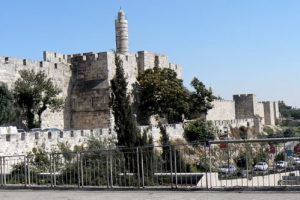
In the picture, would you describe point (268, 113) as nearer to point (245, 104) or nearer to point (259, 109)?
point (259, 109)

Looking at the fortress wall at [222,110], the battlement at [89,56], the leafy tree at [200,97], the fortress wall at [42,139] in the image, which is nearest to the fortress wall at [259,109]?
the fortress wall at [222,110]

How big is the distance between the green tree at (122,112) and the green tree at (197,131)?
53.9ft

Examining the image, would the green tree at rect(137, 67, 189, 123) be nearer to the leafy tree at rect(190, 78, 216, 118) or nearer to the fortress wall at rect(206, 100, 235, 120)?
the leafy tree at rect(190, 78, 216, 118)

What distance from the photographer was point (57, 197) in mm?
8914

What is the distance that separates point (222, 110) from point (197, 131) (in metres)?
17.3

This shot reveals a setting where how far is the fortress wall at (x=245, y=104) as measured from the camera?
5403 centimetres

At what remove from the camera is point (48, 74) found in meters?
28.4

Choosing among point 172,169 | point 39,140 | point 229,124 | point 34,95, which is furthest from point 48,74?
point 172,169

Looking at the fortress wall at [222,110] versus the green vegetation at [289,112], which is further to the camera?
the green vegetation at [289,112]

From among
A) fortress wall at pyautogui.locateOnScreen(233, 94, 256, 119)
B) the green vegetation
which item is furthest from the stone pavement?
the green vegetation

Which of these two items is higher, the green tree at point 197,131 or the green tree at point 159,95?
the green tree at point 159,95

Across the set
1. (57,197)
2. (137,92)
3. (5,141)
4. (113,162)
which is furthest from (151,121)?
(57,197)

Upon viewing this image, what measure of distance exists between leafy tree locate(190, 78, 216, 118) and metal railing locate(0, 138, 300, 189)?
2225 cm

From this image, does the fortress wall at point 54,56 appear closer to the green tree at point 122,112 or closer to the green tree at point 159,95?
the green tree at point 159,95
